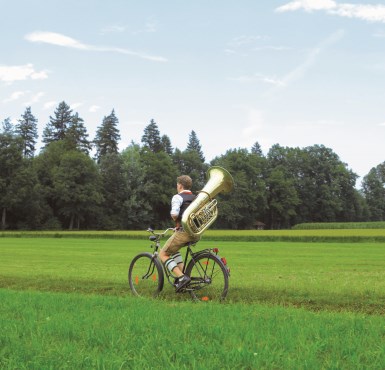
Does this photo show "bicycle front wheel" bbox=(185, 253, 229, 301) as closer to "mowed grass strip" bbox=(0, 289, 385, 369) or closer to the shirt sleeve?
the shirt sleeve

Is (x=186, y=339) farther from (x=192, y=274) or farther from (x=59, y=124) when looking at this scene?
(x=59, y=124)

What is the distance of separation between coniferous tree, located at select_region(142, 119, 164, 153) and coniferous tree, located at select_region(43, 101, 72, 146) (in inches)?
735

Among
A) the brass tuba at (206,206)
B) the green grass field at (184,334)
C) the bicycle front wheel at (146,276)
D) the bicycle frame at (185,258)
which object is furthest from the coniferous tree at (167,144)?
the green grass field at (184,334)

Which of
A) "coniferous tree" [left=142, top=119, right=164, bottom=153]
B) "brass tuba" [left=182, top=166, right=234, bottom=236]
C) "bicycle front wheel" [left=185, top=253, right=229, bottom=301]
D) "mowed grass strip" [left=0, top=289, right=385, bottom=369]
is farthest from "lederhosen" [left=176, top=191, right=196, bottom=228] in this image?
"coniferous tree" [left=142, top=119, right=164, bottom=153]

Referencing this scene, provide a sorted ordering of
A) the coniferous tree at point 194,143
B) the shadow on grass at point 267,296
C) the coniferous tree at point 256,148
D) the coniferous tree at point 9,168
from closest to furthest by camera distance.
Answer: the shadow on grass at point 267,296 < the coniferous tree at point 9,168 < the coniferous tree at point 194,143 < the coniferous tree at point 256,148

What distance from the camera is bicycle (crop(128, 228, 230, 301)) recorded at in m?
8.77

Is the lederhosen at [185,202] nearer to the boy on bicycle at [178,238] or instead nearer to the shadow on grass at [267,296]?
the boy on bicycle at [178,238]

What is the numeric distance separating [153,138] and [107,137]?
12.0 metres

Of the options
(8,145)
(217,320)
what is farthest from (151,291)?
(8,145)

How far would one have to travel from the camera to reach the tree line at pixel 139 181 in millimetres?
83550

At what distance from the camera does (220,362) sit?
4176 mm

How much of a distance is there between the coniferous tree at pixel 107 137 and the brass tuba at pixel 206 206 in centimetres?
10759

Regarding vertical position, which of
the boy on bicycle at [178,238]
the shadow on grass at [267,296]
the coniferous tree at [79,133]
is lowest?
the shadow on grass at [267,296]

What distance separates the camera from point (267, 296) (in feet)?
31.3
